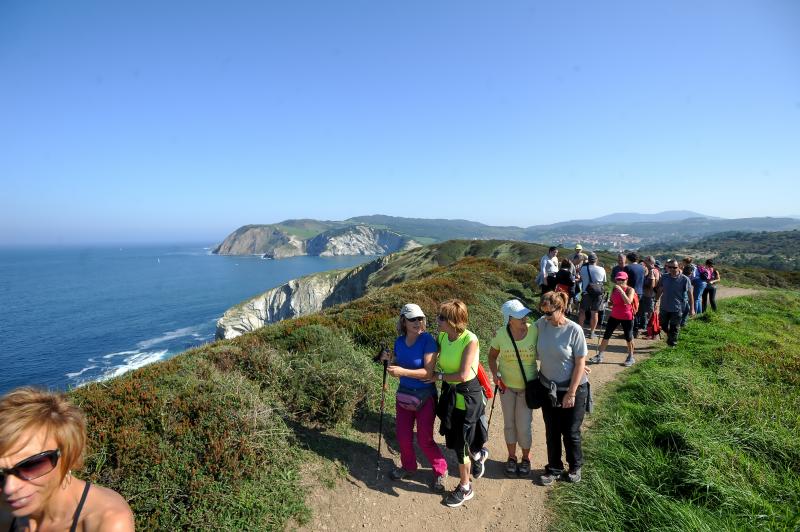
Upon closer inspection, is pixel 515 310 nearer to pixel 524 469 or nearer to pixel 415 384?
pixel 415 384

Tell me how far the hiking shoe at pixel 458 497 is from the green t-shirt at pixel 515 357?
1474 millimetres

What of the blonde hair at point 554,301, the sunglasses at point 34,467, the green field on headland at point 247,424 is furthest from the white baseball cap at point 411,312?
the sunglasses at point 34,467

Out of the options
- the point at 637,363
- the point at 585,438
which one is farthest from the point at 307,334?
the point at 637,363

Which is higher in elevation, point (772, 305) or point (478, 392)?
point (478, 392)

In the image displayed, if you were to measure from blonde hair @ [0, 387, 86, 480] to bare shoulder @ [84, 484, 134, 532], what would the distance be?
0.21 m

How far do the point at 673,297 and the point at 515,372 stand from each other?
7.26 m

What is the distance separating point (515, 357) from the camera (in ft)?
16.1

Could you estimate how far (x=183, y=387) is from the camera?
200 inches

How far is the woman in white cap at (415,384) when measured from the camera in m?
4.55

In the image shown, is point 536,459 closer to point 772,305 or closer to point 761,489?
point 761,489

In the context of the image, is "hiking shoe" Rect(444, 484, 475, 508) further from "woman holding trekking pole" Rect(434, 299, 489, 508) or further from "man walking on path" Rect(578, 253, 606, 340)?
"man walking on path" Rect(578, 253, 606, 340)

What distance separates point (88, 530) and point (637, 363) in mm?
10472

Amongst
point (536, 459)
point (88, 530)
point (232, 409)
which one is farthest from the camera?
point (536, 459)

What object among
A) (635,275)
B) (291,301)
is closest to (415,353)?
Answer: (635,275)
